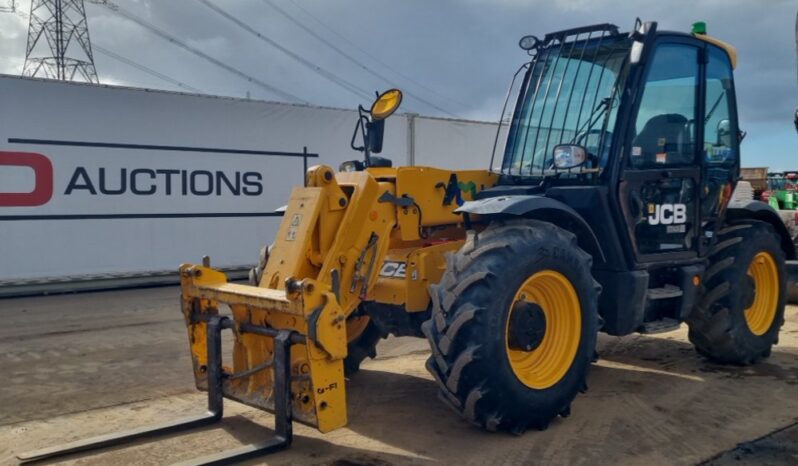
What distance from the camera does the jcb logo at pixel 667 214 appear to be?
550 cm

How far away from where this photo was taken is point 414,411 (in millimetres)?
5047

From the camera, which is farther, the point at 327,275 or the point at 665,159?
the point at 665,159

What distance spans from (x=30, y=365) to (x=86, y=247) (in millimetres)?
4665

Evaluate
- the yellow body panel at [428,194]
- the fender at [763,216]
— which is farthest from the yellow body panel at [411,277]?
the fender at [763,216]

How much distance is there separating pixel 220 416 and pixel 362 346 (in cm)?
137

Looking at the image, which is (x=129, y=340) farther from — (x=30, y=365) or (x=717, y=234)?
(x=717, y=234)

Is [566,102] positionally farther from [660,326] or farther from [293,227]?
[293,227]

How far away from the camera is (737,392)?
5.50m

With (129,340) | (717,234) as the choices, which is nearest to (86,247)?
(129,340)

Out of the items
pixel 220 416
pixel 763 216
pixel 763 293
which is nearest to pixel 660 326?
pixel 763 293

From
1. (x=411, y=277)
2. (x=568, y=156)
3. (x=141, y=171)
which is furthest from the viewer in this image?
(x=141, y=171)

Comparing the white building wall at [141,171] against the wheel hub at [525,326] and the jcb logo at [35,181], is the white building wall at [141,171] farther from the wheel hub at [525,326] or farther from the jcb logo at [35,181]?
the wheel hub at [525,326]

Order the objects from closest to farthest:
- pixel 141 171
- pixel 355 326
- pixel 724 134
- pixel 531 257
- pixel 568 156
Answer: pixel 531 257
pixel 568 156
pixel 355 326
pixel 724 134
pixel 141 171

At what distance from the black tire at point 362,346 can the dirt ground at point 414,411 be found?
0.17m
